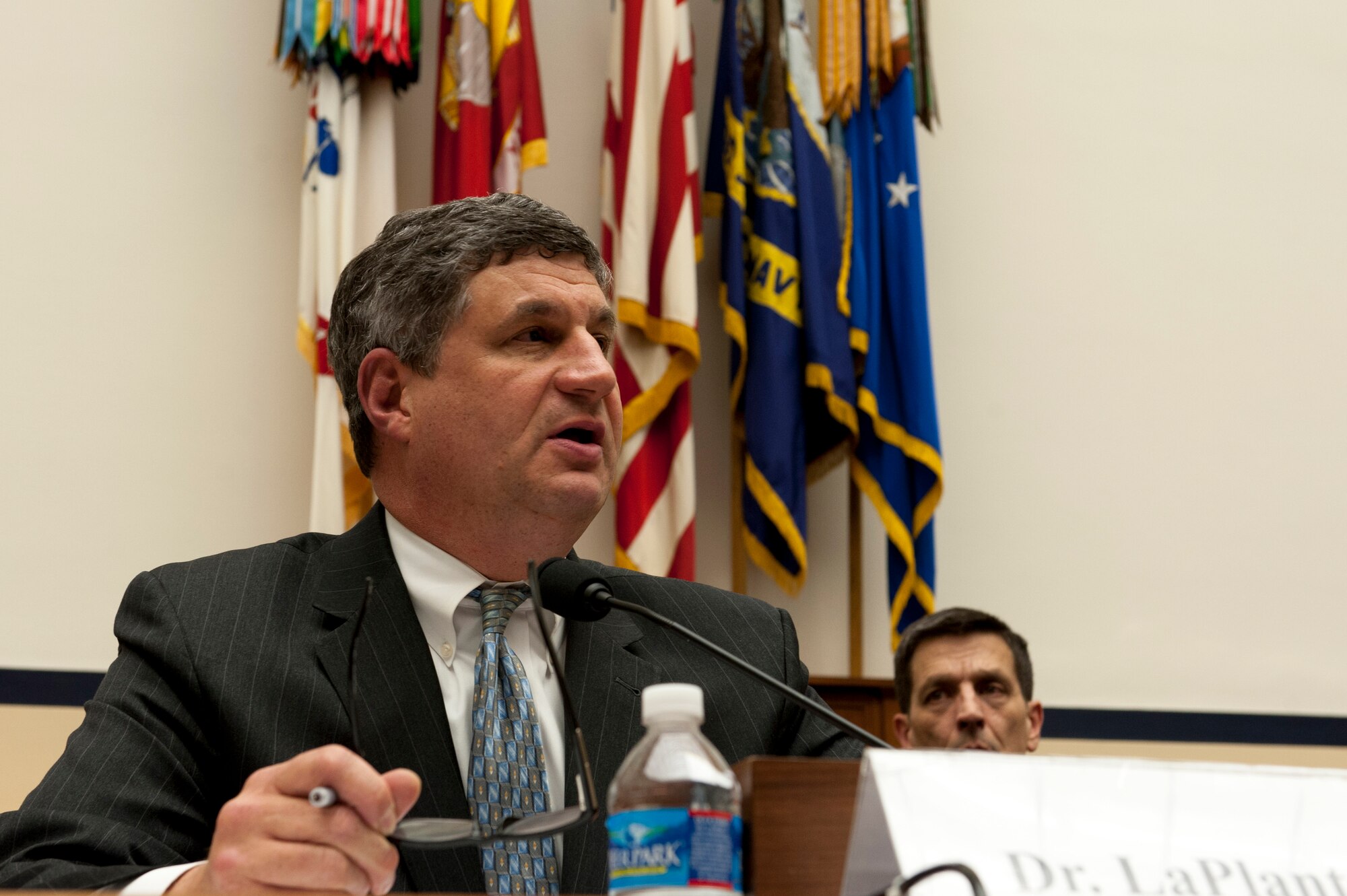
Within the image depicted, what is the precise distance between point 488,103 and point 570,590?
2.59 m

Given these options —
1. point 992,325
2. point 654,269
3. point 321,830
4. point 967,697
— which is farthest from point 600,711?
point 992,325

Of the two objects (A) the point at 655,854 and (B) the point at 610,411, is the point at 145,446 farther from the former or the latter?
(A) the point at 655,854

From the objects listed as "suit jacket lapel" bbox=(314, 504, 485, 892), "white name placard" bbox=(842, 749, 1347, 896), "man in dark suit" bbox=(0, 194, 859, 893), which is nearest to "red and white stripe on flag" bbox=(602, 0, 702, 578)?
"man in dark suit" bbox=(0, 194, 859, 893)

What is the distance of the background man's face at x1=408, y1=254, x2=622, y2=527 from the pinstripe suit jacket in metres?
0.15

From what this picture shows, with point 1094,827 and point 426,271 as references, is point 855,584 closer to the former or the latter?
point 426,271

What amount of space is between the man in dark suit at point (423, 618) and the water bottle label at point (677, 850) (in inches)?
19.4

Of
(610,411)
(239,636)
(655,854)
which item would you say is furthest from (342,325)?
(655,854)

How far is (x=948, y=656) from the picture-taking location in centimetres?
341

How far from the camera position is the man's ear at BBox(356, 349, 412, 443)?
211cm

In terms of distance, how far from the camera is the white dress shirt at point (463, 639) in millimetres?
1778

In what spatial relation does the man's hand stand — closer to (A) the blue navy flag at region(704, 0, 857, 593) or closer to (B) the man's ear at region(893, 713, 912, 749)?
(B) the man's ear at region(893, 713, 912, 749)

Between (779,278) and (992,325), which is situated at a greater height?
(779,278)

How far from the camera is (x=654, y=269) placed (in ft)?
12.5

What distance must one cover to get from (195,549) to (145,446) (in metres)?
0.30
